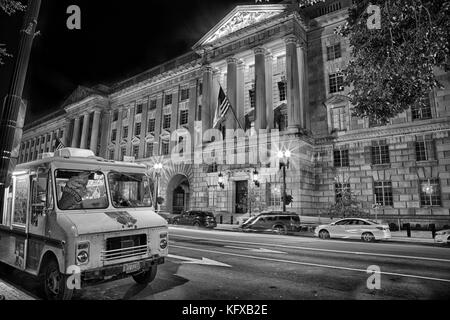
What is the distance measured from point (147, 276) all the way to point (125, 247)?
1.11 m

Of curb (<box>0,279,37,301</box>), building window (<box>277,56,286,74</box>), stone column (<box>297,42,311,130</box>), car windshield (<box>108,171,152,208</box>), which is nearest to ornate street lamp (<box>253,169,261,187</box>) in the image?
stone column (<box>297,42,311,130</box>)

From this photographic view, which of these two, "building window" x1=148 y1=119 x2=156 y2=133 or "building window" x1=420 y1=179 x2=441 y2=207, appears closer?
"building window" x1=420 y1=179 x2=441 y2=207

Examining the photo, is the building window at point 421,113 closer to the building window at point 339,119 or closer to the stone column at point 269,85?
the building window at point 339,119

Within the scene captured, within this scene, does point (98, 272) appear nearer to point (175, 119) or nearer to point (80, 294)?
point (80, 294)

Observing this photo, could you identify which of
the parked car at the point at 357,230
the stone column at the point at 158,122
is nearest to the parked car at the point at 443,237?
the parked car at the point at 357,230

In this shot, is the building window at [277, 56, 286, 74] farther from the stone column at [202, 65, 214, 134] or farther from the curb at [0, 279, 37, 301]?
the curb at [0, 279, 37, 301]

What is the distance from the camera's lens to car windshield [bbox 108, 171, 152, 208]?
6.54 m

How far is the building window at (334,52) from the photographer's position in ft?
95.3

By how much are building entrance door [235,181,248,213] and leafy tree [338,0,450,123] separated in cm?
1949

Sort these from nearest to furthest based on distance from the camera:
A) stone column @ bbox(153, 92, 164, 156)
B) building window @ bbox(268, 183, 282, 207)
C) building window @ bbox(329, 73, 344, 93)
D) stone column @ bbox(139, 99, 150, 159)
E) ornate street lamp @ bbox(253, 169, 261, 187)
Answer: ornate street lamp @ bbox(253, 169, 261, 187)
building window @ bbox(268, 183, 282, 207)
building window @ bbox(329, 73, 344, 93)
stone column @ bbox(153, 92, 164, 156)
stone column @ bbox(139, 99, 150, 159)

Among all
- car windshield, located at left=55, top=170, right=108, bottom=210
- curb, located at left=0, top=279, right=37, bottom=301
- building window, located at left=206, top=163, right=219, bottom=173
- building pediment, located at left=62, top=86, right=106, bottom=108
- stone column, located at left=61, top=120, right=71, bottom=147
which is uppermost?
building pediment, located at left=62, top=86, right=106, bottom=108

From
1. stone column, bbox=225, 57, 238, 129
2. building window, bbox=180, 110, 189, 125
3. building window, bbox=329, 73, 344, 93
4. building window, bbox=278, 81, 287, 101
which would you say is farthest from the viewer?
building window, bbox=180, 110, 189, 125

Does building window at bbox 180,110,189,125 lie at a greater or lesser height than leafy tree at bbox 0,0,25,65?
greater
